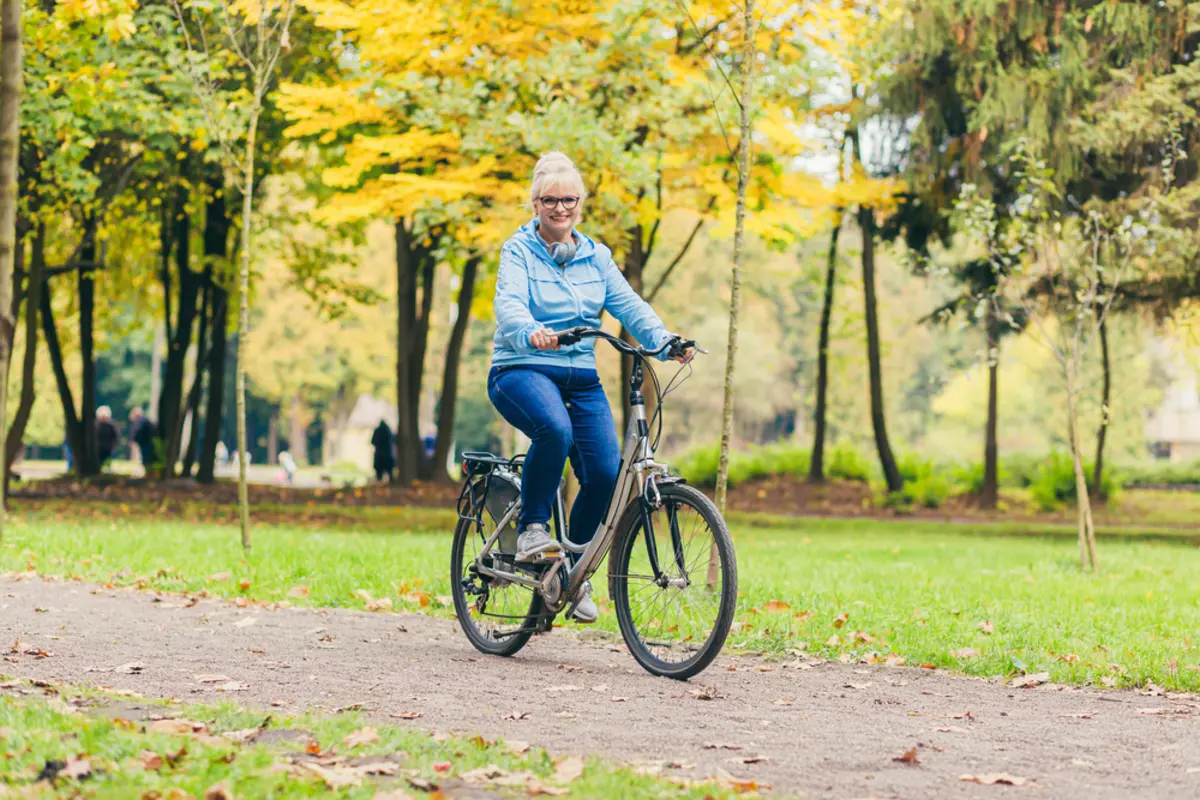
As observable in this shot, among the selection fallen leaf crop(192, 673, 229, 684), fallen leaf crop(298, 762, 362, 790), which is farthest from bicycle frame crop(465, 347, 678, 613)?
fallen leaf crop(298, 762, 362, 790)

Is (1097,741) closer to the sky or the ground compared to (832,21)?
closer to the ground

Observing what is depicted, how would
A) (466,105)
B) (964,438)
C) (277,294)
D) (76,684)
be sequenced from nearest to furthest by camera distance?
(76,684) < (466,105) < (277,294) < (964,438)

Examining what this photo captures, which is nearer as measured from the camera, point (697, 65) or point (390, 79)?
point (390, 79)

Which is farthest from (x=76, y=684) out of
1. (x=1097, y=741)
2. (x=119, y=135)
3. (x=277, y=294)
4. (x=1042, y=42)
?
(x=277, y=294)

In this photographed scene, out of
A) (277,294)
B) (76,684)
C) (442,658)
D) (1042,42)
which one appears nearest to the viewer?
(76,684)

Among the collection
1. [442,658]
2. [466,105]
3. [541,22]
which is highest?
[541,22]

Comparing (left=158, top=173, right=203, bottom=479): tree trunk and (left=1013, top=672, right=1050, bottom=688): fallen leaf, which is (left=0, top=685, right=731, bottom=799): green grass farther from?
(left=158, top=173, right=203, bottom=479): tree trunk

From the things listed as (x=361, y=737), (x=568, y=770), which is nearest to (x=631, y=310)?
(x=361, y=737)

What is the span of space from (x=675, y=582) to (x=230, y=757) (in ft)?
7.26

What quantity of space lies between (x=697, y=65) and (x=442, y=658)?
9.95 meters

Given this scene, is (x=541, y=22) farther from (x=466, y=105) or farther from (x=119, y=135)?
(x=119, y=135)

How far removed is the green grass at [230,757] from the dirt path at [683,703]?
292mm

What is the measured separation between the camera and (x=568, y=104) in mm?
13734

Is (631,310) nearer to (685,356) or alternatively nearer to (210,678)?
(685,356)
